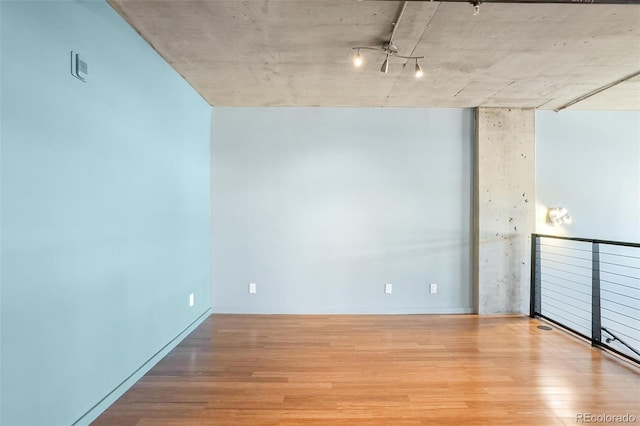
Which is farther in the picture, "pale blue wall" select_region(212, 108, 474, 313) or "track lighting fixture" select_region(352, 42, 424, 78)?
"pale blue wall" select_region(212, 108, 474, 313)

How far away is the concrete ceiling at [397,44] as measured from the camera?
6.80 ft

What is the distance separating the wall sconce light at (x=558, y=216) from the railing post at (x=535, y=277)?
371 mm

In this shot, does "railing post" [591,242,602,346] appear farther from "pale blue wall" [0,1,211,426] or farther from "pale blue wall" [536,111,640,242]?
"pale blue wall" [0,1,211,426]

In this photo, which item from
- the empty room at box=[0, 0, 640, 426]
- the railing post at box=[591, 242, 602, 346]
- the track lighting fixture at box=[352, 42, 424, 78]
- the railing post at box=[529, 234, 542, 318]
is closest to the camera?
the empty room at box=[0, 0, 640, 426]

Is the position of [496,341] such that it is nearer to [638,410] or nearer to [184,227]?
[638,410]

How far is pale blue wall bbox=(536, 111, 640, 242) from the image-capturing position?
4086mm

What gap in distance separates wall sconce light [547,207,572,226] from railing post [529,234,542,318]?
0.37 meters

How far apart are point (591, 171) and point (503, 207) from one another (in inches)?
51.0

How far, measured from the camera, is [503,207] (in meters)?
3.98

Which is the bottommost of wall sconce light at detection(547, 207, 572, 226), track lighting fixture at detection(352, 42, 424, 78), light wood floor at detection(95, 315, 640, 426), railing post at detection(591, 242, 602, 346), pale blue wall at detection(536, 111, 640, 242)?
light wood floor at detection(95, 315, 640, 426)

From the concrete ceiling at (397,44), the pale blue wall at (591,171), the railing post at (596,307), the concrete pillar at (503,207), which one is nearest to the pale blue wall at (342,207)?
the concrete pillar at (503,207)

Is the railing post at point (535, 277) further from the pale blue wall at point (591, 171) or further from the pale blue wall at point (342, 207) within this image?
the pale blue wall at point (342, 207)

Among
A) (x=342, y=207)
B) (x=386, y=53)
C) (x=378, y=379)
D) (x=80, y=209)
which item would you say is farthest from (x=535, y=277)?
(x=80, y=209)

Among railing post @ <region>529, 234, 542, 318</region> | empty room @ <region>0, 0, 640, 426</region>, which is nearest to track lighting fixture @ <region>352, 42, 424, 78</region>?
empty room @ <region>0, 0, 640, 426</region>
